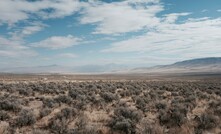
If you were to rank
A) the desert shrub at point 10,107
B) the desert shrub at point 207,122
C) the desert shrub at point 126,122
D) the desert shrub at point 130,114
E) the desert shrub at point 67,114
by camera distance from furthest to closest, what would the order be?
the desert shrub at point 10,107 < the desert shrub at point 67,114 < the desert shrub at point 130,114 < the desert shrub at point 207,122 < the desert shrub at point 126,122

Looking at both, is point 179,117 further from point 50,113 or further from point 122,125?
point 50,113

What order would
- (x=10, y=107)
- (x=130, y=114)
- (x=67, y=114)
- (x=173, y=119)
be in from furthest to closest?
1. (x=10, y=107)
2. (x=67, y=114)
3. (x=130, y=114)
4. (x=173, y=119)

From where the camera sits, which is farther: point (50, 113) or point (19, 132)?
point (50, 113)

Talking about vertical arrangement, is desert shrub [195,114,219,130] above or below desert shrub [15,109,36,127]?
below

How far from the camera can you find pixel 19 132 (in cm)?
1150

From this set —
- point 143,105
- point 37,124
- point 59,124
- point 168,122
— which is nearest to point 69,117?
point 37,124

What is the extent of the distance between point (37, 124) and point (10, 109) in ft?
15.1

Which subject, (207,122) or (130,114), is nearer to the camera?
(207,122)

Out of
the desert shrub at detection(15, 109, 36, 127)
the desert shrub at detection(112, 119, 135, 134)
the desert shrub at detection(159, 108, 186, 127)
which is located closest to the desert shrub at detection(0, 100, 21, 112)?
the desert shrub at detection(15, 109, 36, 127)

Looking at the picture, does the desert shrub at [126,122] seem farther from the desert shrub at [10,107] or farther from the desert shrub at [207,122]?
the desert shrub at [10,107]

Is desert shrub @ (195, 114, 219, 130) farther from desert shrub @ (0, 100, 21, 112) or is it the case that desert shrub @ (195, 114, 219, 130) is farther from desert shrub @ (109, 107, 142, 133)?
desert shrub @ (0, 100, 21, 112)

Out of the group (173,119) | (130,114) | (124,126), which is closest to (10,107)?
(130,114)

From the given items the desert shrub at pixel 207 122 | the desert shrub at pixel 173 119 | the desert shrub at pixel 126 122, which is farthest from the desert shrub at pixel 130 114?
the desert shrub at pixel 207 122

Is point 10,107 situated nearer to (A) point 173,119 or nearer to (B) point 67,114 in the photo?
(B) point 67,114
